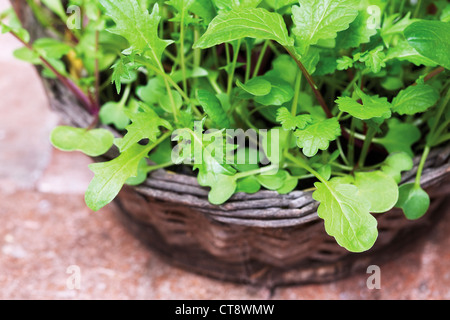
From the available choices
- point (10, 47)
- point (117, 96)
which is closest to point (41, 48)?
point (117, 96)

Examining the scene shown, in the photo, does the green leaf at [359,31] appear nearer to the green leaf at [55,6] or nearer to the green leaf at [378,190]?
the green leaf at [378,190]

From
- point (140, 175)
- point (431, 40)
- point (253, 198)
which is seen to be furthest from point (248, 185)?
point (431, 40)

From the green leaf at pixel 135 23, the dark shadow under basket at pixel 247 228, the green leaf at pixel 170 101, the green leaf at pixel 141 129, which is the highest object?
the green leaf at pixel 135 23

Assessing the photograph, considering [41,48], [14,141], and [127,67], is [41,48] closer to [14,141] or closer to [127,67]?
[127,67]

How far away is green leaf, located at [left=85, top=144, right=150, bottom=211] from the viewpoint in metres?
0.48

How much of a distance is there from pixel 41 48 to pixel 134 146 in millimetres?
218

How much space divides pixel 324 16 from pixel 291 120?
10cm

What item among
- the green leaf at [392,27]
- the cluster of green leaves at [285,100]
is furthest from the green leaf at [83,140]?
the green leaf at [392,27]

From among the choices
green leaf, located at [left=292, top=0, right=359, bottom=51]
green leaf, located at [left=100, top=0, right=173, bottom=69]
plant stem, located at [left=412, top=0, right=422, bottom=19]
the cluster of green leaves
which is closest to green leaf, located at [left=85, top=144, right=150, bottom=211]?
the cluster of green leaves

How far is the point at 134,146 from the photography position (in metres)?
0.53

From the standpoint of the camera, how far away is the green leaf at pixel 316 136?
0.44 metres

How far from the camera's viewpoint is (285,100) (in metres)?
0.48

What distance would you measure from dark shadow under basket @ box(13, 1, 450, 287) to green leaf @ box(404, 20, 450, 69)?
0.54 ft

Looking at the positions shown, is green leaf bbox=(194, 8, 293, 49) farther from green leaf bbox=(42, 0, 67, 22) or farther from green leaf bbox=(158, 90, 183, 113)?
green leaf bbox=(42, 0, 67, 22)
